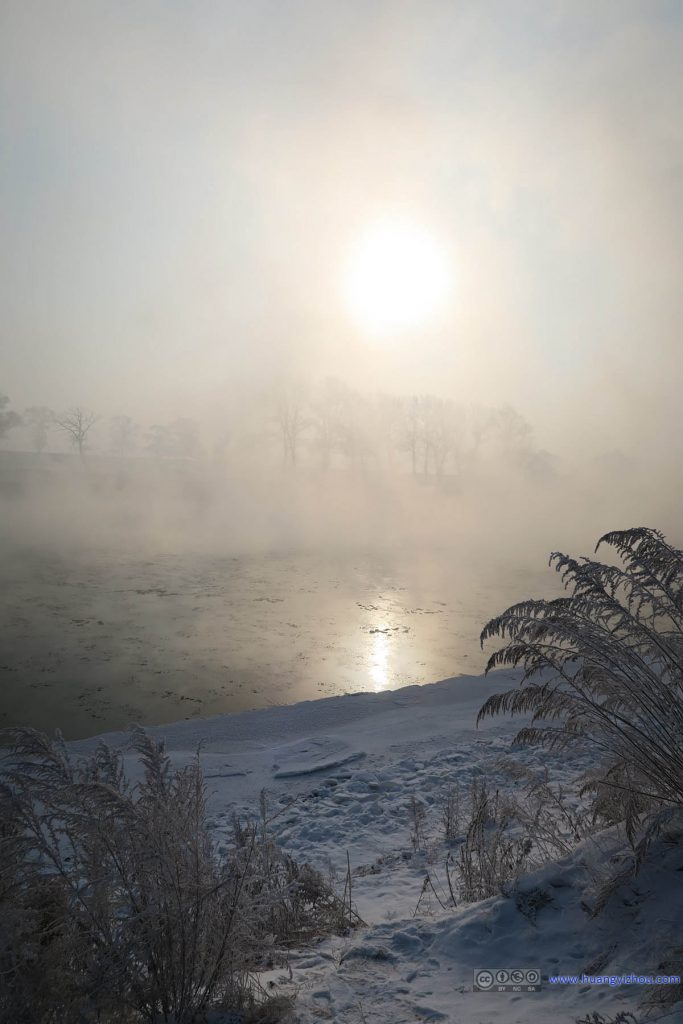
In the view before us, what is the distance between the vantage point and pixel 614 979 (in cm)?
219

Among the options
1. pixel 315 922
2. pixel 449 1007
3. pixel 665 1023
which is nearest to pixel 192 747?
pixel 315 922

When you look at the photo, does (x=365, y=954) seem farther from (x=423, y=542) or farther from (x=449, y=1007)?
(x=423, y=542)

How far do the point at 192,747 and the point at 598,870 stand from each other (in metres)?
6.42

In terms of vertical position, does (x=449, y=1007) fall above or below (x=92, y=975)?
below

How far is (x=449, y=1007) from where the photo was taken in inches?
88.7

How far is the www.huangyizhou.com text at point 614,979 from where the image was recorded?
81.7 inches

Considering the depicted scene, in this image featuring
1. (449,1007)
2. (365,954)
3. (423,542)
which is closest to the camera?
(449,1007)

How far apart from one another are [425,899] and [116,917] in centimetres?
213

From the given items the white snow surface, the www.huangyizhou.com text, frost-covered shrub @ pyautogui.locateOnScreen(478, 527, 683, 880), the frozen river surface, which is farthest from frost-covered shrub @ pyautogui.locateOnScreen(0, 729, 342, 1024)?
the frozen river surface

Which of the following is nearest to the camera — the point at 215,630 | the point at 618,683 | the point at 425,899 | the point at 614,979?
the point at 614,979

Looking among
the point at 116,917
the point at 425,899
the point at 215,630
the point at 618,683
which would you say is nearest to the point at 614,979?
the point at 618,683

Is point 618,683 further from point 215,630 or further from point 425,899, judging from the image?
point 215,630

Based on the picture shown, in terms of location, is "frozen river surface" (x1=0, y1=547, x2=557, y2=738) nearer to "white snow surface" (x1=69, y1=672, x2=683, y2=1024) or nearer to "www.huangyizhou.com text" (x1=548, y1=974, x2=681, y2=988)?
"white snow surface" (x1=69, y1=672, x2=683, y2=1024)

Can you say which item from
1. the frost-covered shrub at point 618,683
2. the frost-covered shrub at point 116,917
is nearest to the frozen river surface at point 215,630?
the frost-covered shrub at point 116,917
